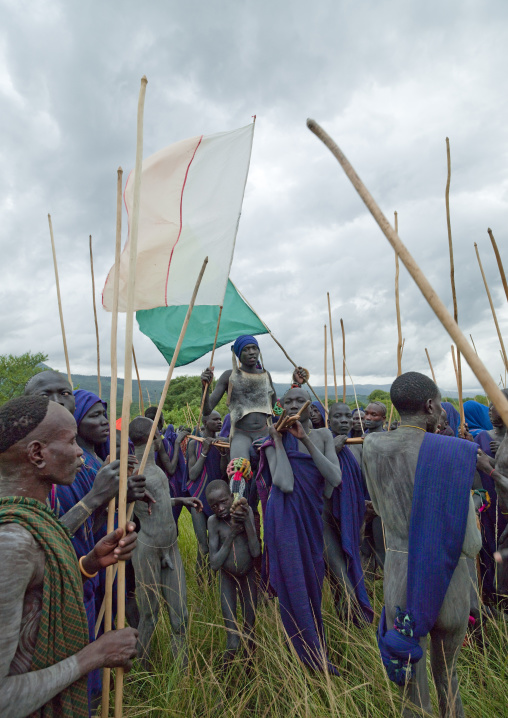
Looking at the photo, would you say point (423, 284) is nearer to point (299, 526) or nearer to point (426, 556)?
point (426, 556)

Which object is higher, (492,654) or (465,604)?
(465,604)

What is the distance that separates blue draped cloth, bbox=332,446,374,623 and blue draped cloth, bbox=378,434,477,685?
1.79 meters

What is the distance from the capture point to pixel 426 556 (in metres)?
2.40

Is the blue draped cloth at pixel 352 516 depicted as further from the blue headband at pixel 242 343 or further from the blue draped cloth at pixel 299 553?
the blue headband at pixel 242 343

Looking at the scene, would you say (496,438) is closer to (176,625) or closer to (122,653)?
(176,625)

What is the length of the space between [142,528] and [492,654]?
9.46 ft

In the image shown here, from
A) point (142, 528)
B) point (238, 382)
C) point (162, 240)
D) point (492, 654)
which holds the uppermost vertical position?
point (162, 240)

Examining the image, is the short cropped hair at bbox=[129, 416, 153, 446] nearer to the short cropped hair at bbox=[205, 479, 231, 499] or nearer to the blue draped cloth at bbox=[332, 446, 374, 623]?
the short cropped hair at bbox=[205, 479, 231, 499]

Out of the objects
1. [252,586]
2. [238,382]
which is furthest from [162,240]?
[252,586]

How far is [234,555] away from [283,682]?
1044 mm

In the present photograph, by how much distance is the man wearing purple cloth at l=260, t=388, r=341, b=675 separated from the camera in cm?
368

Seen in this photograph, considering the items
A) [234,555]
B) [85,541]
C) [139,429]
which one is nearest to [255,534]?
[234,555]

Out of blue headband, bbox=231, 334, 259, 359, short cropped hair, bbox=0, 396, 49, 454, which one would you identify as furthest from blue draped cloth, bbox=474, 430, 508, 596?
short cropped hair, bbox=0, 396, 49, 454

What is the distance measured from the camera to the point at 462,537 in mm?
2391
